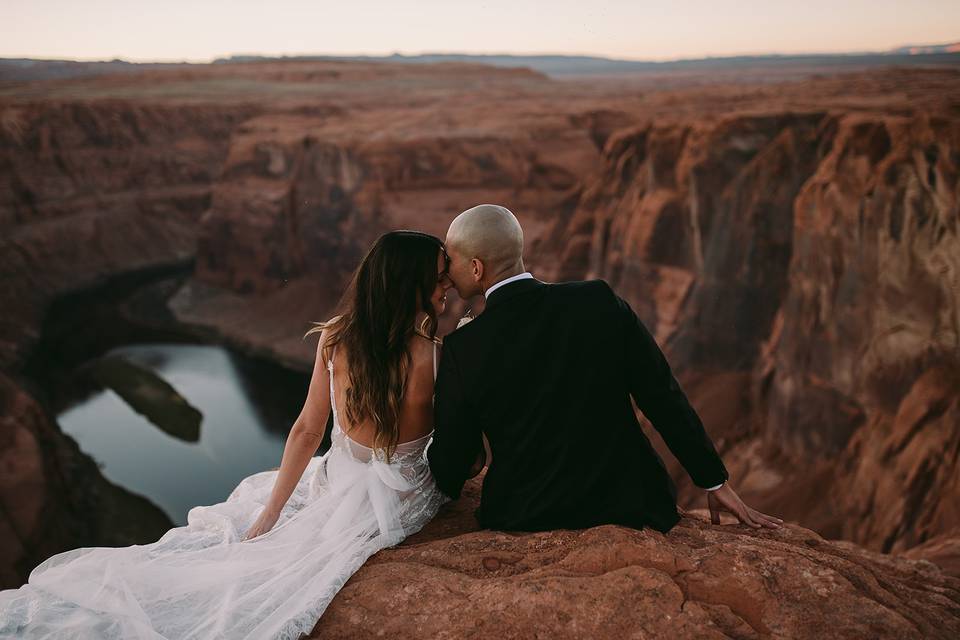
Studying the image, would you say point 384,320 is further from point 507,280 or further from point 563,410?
point 563,410

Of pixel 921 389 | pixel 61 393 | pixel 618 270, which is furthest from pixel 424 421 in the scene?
pixel 61 393

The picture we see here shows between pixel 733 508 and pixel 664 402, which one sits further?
pixel 733 508

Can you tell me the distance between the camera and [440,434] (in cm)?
356

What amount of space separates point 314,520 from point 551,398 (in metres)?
1.39

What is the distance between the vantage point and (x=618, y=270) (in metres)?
21.6

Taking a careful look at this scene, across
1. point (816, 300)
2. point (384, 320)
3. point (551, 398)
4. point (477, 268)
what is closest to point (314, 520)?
point (384, 320)

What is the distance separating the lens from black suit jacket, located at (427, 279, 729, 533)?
3344 millimetres

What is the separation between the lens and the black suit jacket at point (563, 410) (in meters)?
3.34

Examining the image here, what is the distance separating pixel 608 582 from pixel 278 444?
894 inches

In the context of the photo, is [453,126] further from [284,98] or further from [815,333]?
[284,98]

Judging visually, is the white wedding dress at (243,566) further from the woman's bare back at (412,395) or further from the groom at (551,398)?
the groom at (551,398)

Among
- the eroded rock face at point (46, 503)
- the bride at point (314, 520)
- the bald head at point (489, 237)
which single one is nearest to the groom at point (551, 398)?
the bald head at point (489, 237)

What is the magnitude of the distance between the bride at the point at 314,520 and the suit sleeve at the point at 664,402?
0.94 metres

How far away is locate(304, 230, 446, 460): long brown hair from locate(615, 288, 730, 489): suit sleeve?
927 mm
